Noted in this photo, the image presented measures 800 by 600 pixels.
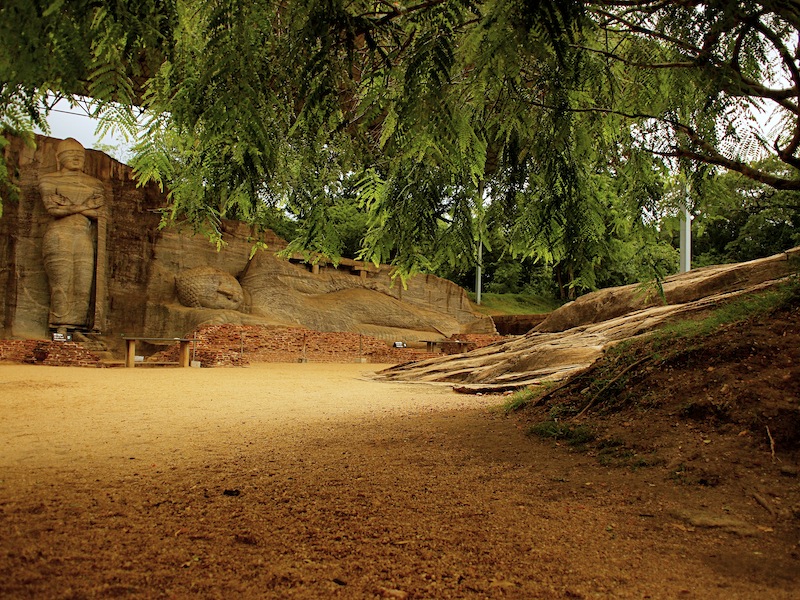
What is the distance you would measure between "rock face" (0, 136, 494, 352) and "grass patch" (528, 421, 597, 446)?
44.4 feet

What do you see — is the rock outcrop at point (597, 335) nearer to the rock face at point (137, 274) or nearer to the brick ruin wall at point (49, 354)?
the brick ruin wall at point (49, 354)

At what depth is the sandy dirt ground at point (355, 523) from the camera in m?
1.90

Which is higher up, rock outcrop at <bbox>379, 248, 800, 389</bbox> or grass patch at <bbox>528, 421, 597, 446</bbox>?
rock outcrop at <bbox>379, 248, 800, 389</bbox>

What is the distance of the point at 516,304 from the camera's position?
105ft

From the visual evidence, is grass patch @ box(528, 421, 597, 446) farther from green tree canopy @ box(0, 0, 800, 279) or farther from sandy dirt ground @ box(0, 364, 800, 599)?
green tree canopy @ box(0, 0, 800, 279)

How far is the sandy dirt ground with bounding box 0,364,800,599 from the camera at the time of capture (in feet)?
6.23

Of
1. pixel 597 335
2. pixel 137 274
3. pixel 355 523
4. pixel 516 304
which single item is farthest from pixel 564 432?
pixel 516 304

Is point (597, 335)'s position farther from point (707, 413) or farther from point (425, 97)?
point (425, 97)

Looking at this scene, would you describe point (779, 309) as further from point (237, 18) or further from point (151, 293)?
point (151, 293)

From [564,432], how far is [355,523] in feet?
7.68

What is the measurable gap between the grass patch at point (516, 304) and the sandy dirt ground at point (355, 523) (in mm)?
25984

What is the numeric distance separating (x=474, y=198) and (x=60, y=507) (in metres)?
3.43

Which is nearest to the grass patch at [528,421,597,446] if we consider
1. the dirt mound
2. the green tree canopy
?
the dirt mound

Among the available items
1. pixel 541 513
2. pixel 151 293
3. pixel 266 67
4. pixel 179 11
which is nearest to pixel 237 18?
pixel 179 11
